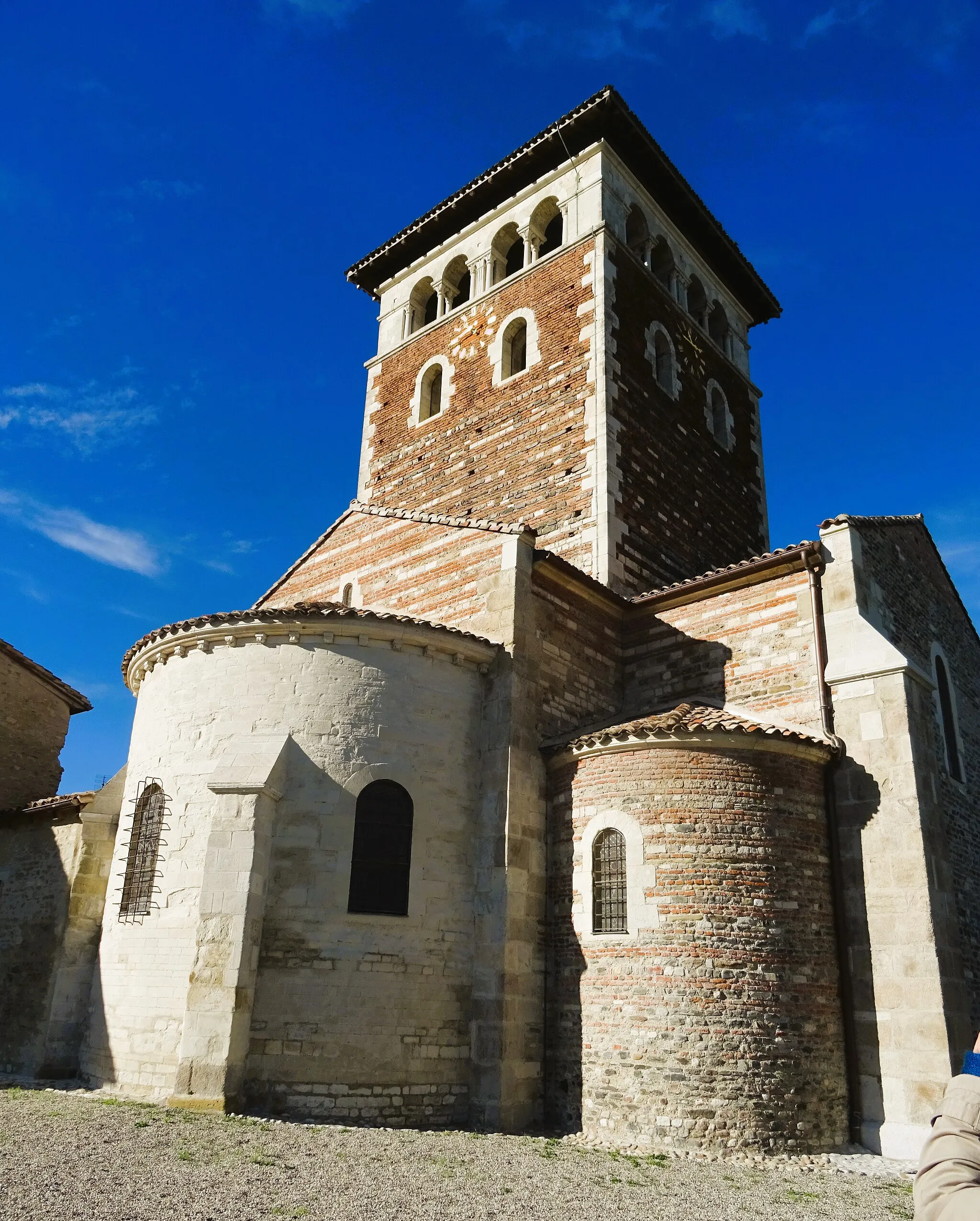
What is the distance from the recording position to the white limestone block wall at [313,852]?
33.9 ft

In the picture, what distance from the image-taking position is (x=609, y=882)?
1104cm

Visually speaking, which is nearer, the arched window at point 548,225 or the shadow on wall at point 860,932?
the shadow on wall at point 860,932

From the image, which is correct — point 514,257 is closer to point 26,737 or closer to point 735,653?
point 735,653

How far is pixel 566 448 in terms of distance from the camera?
1748 cm

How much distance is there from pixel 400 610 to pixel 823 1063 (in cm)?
850

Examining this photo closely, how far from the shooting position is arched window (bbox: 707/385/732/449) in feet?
69.8

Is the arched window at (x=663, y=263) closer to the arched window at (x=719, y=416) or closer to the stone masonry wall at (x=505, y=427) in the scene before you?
the arched window at (x=719, y=416)

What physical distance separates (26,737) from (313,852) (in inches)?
435

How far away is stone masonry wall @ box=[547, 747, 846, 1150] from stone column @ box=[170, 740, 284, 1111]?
11.9 feet

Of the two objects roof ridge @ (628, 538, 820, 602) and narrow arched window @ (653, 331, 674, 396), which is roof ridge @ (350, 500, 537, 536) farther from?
narrow arched window @ (653, 331, 674, 396)

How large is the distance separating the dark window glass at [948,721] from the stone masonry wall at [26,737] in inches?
649

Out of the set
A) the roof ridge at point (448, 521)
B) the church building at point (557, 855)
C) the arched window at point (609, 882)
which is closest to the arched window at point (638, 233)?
the roof ridge at point (448, 521)

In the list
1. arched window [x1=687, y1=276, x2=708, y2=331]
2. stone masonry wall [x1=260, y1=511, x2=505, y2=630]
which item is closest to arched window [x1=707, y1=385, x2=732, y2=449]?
arched window [x1=687, y1=276, x2=708, y2=331]

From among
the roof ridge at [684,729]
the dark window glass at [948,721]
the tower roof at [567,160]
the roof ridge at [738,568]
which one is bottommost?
the roof ridge at [684,729]
